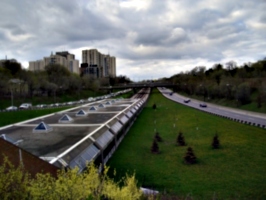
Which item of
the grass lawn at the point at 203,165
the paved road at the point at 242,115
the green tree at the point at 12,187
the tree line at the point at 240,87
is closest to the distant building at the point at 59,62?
the tree line at the point at 240,87

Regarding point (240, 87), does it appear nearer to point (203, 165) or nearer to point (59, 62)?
point (203, 165)

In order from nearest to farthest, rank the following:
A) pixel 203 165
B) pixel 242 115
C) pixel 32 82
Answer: pixel 203 165 < pixel 242 115 < pixel 32 82

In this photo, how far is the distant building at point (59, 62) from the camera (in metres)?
170

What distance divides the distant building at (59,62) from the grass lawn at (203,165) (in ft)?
460

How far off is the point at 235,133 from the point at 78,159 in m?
27.1

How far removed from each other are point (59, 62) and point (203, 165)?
15673cm

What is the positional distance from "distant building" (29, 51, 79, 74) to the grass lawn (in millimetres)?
140287

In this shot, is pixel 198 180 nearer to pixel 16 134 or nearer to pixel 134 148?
pixel 134 148

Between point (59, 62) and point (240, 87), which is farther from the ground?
point (59, 62)

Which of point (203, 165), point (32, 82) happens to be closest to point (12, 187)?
point (203, 165)

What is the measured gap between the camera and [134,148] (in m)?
33.3

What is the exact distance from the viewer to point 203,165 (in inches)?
1015

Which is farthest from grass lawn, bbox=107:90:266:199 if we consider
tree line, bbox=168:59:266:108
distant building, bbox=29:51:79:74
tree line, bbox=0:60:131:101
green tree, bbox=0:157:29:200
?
distant building, bbox=29:51:79:74

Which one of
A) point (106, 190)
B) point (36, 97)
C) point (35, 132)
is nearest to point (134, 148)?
point (35, 132)
